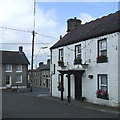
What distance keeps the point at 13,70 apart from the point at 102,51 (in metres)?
26.2

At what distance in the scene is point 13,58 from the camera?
38.6 m

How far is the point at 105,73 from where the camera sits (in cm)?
1412

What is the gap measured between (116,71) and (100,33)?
3332mm

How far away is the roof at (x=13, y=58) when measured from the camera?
37.4 meters

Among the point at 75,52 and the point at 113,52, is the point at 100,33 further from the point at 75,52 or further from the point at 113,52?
the point at 75,52

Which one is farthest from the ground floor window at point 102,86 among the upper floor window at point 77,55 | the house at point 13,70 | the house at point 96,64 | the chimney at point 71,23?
the house at point 13,70

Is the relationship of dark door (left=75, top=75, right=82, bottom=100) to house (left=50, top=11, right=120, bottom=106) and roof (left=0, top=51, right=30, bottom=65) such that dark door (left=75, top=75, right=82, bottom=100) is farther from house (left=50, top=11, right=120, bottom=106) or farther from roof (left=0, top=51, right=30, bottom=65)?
roof (left=0, top=51, right=30, bottom=65)

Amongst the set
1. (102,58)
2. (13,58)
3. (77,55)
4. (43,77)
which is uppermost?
(13,58)

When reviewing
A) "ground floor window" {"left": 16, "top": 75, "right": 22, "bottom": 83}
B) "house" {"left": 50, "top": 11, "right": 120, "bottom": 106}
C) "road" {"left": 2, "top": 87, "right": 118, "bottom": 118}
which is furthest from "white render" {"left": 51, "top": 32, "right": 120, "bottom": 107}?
"ground floor window" {"left": 16, "top": 75, "right": 22, "bottom": 83}

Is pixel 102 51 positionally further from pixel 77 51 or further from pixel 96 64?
pixel 77 51

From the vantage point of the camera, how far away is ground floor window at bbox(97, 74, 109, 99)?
45.5 ft

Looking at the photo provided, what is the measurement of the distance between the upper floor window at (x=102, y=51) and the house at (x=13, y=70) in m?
25.1

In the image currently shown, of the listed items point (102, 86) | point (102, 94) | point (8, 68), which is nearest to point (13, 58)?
point (8, 68)

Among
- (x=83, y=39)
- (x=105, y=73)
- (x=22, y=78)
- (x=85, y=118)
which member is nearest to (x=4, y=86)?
(x=22, y=78)
